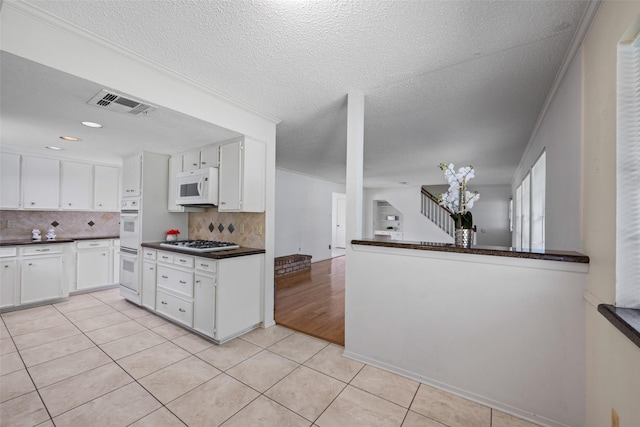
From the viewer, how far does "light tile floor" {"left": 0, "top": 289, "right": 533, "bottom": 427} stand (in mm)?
1673

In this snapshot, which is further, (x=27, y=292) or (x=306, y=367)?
(x=27, y=292)

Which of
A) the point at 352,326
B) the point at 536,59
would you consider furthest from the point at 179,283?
the point at 536,59

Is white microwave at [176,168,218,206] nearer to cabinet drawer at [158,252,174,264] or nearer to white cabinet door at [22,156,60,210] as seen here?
cabinet drawer at [158,252,174,264]

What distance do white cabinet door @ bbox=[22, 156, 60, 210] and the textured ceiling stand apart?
152 inches

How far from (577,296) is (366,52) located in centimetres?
206

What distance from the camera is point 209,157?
3.21m

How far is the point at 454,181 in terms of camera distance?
6.86 feet

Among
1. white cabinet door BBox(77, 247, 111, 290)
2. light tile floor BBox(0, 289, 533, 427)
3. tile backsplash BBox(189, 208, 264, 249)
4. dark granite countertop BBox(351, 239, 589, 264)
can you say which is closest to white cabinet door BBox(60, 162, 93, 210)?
white cabinet door BBox(77, 247, 111, 290)

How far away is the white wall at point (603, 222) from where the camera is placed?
1081mm

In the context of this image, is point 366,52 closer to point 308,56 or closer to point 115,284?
point 308,56

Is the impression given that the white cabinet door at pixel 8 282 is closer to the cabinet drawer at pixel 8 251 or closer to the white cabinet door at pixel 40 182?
the cabinet drawer at pixel 8 251

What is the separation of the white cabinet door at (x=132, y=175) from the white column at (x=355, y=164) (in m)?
3.03

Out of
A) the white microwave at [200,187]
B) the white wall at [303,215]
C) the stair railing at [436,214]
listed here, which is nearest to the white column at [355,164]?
the white microwave at [200,187]

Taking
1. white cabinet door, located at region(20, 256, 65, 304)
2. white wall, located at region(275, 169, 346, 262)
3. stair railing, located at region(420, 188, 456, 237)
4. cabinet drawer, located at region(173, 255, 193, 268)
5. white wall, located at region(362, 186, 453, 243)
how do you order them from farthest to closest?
white wall, located at region(362, 186, 453, 243) → stair railing, located at region(420, 188, 456, 237) → white wall, located at region(275, 169, 346, 262) → white cabinet door, located at region(20, 256, 65, 304) → cabinet drawer, located at region(173, 255, 193, 268)
